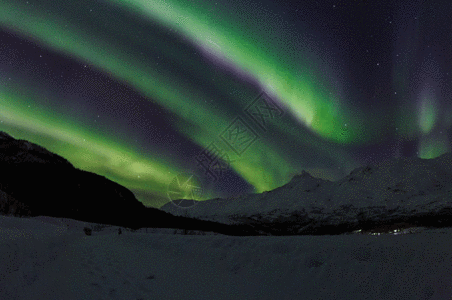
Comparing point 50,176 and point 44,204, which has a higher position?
point 50,176

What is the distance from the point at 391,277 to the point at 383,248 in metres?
1.02

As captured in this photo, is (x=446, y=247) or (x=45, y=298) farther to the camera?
(x=446, y=247)

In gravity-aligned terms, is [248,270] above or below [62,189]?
below

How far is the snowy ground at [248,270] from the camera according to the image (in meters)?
5.49

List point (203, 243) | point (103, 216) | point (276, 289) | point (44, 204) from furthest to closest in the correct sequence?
point (103, 216) → point (44, 204) → point (203, 243) → point (276, 289)

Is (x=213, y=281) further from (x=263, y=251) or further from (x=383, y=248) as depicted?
(x=383, y=248)

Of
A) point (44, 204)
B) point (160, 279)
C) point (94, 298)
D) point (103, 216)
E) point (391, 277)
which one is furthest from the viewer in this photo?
point (103, 216)

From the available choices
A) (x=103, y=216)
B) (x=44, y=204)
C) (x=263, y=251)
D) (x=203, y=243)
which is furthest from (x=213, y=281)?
(x=103, y=216)

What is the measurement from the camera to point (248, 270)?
7.87m

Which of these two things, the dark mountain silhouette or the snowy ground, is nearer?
the snowy ground

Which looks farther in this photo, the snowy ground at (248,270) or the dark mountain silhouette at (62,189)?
the dark mountain silhouette at (62,189)

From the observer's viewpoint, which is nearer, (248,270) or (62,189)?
(248,270)

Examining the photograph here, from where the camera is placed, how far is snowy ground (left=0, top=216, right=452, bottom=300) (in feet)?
18.0

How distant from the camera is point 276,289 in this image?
6.75 m
